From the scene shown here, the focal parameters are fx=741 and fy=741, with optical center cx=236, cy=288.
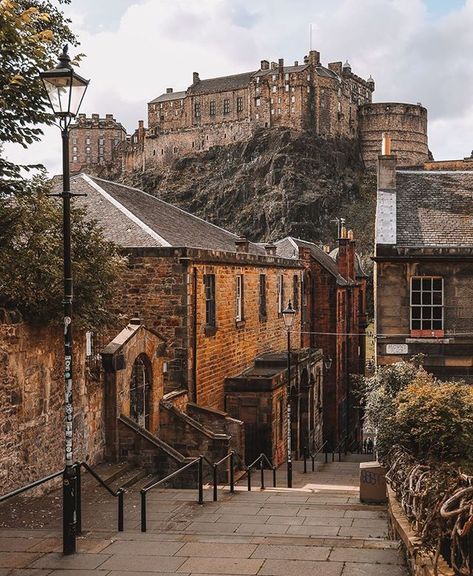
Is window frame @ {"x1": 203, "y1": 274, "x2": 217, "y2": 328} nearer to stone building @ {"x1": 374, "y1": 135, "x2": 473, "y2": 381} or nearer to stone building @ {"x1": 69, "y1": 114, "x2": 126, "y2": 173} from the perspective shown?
stone building @ {"x1": 374, "y1": 135, "x2": 473, "y2": 381}

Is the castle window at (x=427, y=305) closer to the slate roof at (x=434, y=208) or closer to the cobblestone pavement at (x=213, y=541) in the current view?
the slate roof at (x=434, y=208)

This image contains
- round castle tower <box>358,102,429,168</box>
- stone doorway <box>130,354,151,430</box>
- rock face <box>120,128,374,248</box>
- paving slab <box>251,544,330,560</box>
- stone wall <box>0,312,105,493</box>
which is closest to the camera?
paving slab <box>251,544,330,560</box>

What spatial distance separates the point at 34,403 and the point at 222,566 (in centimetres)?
594

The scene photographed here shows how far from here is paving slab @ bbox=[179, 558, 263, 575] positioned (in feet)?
25.5

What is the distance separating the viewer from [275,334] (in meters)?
31.5

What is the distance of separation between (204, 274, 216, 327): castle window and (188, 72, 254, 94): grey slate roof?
95426 millimetres

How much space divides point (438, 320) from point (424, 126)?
98.5 m

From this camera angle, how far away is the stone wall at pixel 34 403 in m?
11.9

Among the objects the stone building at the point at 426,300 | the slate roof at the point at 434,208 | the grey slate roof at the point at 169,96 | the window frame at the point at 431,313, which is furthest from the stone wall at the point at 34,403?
the grey slate roof at the point at 169,96

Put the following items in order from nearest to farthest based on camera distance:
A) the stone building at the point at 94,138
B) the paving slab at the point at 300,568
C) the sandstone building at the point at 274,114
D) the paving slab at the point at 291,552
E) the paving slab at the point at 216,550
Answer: the paving slab at the point at 300,568 → the paving slab at the point at 291,552 → the paving slab at the point at 216,550 → the sandstone building at the point at 274,114 → the stone building at the point at 94,138

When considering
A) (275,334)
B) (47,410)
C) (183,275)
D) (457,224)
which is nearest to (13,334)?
(47,410)

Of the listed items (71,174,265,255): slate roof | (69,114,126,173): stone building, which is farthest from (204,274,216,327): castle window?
(69,114,126,173): stone building

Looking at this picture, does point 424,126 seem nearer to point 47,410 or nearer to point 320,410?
point 320,410

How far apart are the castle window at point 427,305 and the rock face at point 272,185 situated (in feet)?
240
